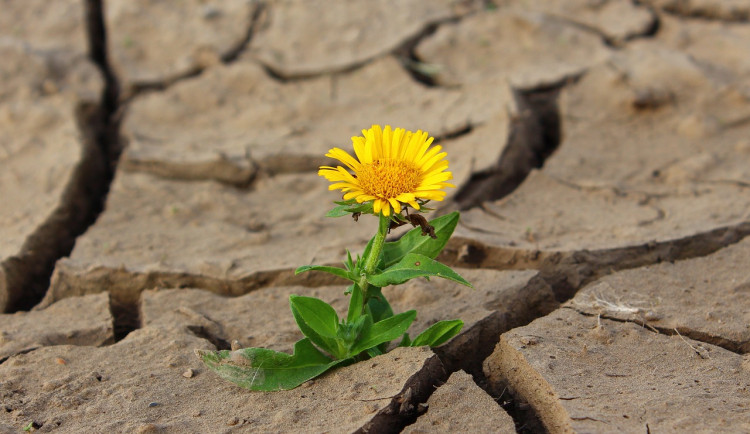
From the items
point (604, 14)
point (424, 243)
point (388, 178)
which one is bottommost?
point (424, 243)

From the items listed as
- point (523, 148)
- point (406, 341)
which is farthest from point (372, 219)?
point (406, 341)

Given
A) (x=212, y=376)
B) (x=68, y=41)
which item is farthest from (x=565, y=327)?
(x=68, y=41)

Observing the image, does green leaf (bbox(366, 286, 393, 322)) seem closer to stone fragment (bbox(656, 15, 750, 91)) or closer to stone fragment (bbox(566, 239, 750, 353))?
stone fragment (bbox(566, 239, 750, 353))

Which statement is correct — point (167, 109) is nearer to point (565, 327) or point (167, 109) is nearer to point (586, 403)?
point (565, 327)

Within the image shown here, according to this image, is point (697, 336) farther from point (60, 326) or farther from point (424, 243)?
point (60, 326)

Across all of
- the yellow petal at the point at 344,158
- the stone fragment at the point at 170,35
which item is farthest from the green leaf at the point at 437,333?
the stone fragment at the point at 170,35

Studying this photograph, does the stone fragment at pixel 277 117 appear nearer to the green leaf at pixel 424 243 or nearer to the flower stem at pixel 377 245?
the green leaf at pixel 424 243
